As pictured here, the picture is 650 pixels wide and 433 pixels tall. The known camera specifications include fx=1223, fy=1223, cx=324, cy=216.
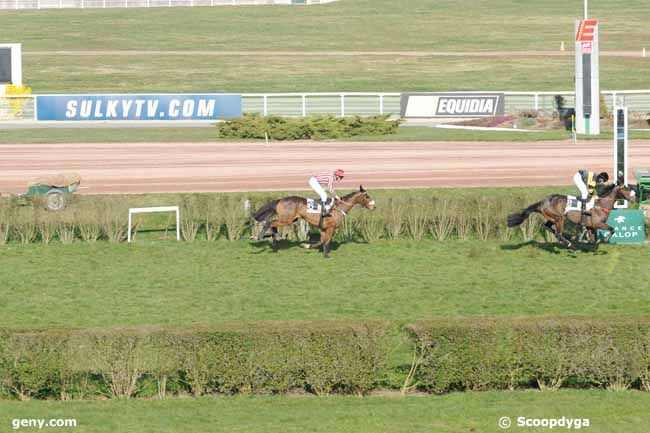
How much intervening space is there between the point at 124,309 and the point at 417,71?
172ft

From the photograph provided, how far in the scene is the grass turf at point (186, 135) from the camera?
40719mm

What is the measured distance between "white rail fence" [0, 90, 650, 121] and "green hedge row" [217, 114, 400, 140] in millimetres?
5914

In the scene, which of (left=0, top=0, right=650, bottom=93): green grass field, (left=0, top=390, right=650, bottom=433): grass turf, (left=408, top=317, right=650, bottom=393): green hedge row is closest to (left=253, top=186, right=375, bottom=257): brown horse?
(left=408, top=317, right=650, bottom=393): green hedge row

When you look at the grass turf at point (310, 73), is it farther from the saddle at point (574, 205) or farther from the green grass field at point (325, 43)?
the saddle at point (574, 205)

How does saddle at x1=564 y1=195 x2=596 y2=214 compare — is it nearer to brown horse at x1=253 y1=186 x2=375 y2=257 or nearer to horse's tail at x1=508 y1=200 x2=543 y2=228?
horse's tail at x1=508 y1=200 x2=543 y2=228

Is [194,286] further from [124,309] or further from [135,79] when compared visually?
[135,79]

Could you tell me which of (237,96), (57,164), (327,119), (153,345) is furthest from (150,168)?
(153,345)

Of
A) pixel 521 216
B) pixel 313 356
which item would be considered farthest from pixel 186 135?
pixel 313 356

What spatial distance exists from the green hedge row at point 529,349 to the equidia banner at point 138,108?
118ft

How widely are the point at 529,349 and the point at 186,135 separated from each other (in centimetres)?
3073

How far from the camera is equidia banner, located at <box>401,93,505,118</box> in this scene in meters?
48.4

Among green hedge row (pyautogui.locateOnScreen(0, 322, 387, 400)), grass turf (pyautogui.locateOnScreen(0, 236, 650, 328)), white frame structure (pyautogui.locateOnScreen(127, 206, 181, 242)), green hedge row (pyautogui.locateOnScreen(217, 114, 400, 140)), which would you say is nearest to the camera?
green hedge row (pyautogui.locateOnScreen(0, 322, 387, 400))

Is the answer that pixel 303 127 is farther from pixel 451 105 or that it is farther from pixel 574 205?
pixel 574 205

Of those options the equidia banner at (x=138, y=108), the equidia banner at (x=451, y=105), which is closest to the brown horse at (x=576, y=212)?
the equidia banner at (x=451, y=105)
